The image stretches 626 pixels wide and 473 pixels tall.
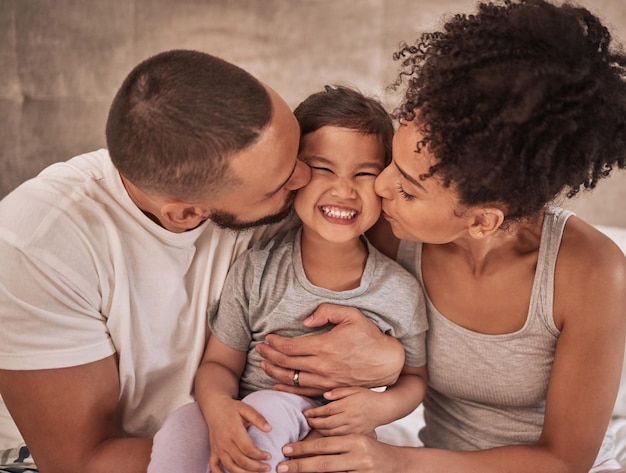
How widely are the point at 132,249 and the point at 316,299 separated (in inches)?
16.7

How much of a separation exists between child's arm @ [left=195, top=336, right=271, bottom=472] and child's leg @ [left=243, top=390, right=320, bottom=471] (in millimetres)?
30

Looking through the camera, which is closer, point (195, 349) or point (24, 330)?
point (24, 330)

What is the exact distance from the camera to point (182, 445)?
57.6 inches

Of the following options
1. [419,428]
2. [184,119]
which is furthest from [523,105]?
[419,428]

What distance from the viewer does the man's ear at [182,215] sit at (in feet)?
4.92

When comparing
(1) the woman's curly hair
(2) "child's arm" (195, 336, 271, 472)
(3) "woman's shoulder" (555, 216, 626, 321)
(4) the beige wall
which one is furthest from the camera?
(4) the beige wall

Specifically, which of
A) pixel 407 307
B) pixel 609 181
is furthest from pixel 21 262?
pixel 609 181

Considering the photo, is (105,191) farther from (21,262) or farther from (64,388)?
(64,388)

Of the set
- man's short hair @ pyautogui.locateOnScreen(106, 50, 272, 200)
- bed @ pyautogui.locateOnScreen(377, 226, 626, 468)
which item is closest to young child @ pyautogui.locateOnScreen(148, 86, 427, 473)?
man's short hair @ pyautogui.locateOnScreen(106, 50, 272, 200)

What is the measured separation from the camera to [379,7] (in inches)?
106

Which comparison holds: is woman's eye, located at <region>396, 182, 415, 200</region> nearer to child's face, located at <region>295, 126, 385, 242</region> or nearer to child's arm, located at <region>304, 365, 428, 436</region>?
child's face, located at <region>295, 126, 385, 242</region>

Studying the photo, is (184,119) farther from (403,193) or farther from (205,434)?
(205,434)

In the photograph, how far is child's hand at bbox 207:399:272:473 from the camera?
54.5 inches

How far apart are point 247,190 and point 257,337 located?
1.21ft
